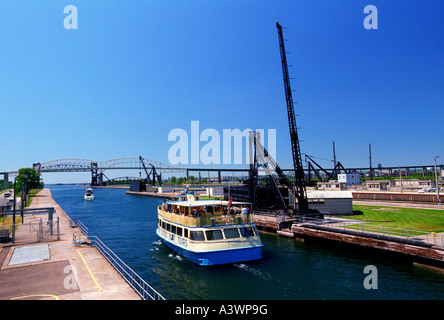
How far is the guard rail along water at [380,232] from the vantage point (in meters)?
26.5

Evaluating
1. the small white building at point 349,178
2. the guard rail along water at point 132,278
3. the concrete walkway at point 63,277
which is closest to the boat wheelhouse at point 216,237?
the guard rail along water at point 132,278

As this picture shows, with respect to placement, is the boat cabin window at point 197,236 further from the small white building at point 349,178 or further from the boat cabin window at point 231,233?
the small white building at point 349,178

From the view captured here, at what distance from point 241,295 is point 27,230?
33.9m

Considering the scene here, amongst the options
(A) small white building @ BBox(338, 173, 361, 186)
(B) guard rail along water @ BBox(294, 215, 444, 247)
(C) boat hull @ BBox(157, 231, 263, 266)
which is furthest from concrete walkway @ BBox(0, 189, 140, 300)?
(A) small white building @ BBox(338, 173, 361, 186)

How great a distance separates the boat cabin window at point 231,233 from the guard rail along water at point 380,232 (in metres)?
14.9

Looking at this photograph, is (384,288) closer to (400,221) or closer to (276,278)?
(276,278)

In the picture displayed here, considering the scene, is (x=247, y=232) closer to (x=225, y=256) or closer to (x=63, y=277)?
(x=225, y=256)

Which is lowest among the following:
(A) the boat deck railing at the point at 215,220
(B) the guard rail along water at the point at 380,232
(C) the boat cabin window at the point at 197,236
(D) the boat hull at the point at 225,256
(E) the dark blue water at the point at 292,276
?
(E) the dark blue water at the point at 292,276

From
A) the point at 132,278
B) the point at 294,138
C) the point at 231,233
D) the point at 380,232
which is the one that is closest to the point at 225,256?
the point at 231,233

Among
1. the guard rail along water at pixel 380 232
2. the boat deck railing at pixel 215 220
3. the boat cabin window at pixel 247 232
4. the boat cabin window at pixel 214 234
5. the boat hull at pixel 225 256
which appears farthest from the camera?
the boat cabin window at pixel 247 232

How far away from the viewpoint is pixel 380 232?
31.9 meters

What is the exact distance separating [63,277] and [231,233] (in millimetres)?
14706

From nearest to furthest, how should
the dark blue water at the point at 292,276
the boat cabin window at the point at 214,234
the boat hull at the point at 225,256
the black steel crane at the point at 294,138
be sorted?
the dark blue water at the point at 292,276 → the boat hull at the point at 225,256 → the boat cabin window at the point at 214,234 → the black steel crane at the point at 294,138
